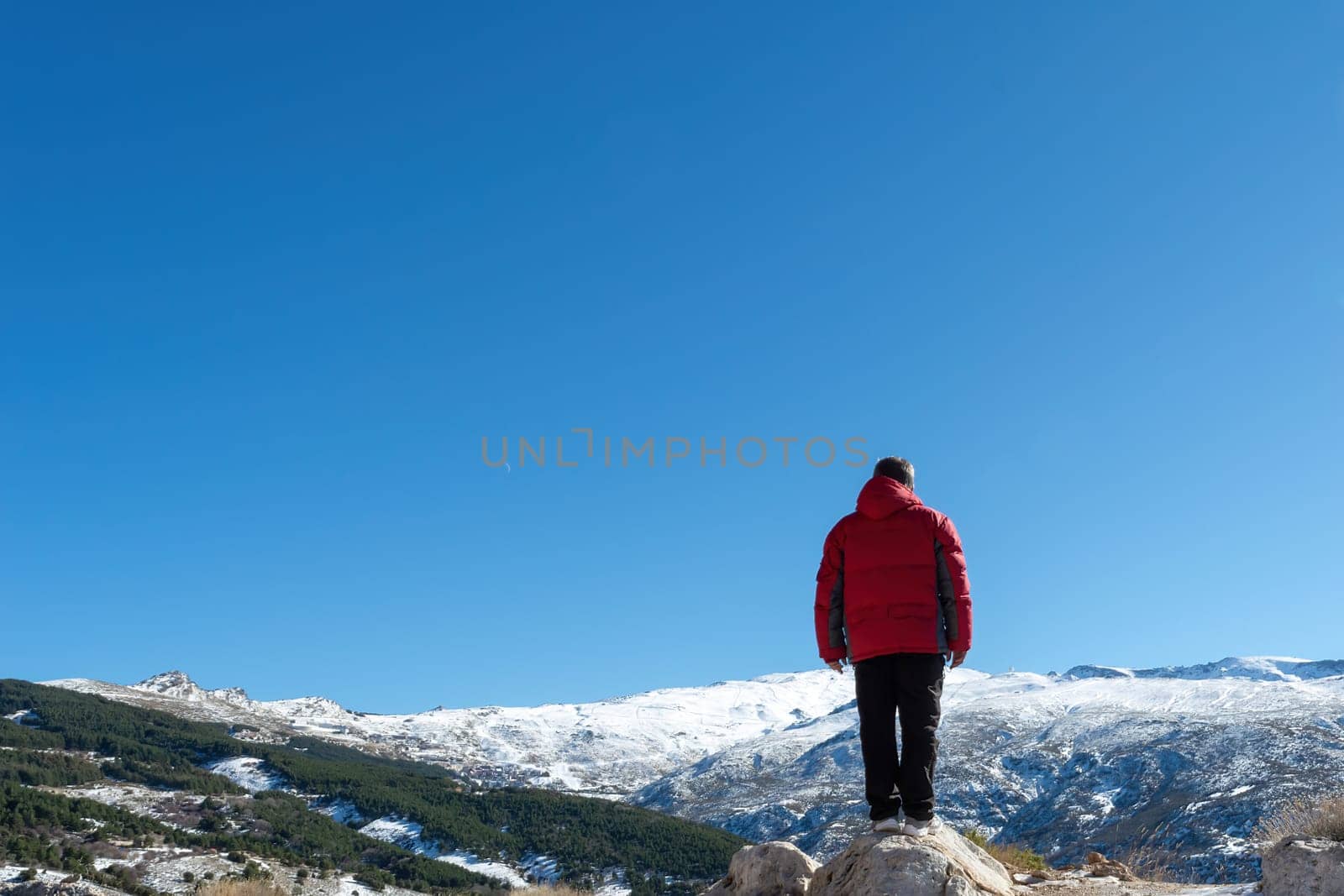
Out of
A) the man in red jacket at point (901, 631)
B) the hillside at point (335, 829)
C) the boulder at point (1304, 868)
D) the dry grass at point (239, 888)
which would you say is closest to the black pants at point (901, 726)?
the man in red jacket at point (901, 631)

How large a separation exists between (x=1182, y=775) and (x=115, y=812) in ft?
607

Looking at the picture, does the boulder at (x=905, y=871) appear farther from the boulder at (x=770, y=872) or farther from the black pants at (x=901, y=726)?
the boulder at (x=770, y=872)

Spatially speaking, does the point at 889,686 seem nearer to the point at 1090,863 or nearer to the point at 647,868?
the point at 1090,863

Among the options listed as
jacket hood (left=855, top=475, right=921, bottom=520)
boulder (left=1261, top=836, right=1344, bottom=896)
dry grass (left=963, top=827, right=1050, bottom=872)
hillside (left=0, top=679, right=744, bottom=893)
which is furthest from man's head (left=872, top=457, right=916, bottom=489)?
hillside (left=0, top=679, right=744, bottom=893)

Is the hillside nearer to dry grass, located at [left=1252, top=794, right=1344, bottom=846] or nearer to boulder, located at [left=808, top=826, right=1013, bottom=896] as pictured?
dry grass, located at [left=1252, top=794, right=1344, bottom=846]

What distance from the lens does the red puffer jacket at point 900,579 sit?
8.37m

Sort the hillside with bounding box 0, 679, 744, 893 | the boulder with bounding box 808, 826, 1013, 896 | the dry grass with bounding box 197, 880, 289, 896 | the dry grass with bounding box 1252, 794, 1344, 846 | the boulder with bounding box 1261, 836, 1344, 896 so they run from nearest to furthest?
1. the boulder with bounding box 808, 826, 1013, 896
2. the boulder with bounding box 1261, 836, 1344, 896
3. the dry grass with bounding box 1252, 794, 1344, 846
4. the dry grass with bounding box 197, 880, 289, 896
5. the hillside with bounding box 0, 679, 744, 893

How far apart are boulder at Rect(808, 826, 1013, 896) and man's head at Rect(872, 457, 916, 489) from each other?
3190mm

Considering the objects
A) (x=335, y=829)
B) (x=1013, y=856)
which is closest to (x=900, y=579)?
(x=1013, y=856)

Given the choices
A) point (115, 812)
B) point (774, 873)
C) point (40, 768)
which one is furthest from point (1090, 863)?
point (40, 768)

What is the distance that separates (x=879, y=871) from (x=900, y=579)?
8.02 feet

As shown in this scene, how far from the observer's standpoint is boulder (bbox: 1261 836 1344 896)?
8320 mm

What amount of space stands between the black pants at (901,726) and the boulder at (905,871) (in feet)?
1.14

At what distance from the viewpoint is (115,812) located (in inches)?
4828
